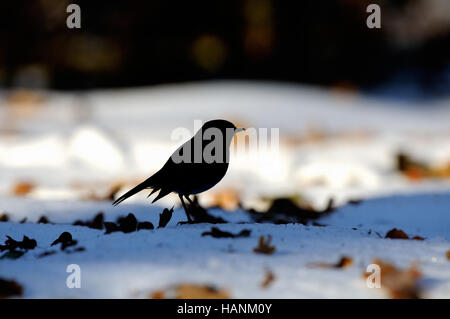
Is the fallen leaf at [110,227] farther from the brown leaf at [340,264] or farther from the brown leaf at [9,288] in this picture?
the brown leaf at [340,264]

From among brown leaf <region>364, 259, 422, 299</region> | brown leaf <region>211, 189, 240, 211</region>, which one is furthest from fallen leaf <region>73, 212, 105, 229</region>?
brown leaf <region>364, 259, 422, 299</region>

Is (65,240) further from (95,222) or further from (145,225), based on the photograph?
(95,222)

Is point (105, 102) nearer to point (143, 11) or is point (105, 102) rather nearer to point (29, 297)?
point (143, 11)

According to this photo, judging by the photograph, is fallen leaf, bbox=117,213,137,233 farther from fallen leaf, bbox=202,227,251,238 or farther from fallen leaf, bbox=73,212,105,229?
fallen leaf, bbox=73,212,105,229

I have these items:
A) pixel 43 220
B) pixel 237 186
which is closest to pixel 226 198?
pixel 237 186

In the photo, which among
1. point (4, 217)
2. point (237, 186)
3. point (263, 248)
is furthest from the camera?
point (237, 186)

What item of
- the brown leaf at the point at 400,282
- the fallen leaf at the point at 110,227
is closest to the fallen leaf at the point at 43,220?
the fallen leaf at the point at 110,227

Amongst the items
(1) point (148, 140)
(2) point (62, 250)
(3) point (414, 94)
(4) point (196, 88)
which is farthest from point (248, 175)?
(3) point (414, 94)
